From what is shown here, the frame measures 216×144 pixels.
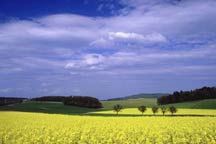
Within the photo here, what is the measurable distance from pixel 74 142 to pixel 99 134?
91.4 inches

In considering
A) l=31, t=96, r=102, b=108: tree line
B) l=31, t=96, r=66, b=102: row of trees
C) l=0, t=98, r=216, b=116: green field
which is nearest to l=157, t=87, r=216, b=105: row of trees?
l=0, t=98, r=216, b=116: green field

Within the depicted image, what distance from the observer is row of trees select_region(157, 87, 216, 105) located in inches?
4405

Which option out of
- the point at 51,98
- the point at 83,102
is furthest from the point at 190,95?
the point at 51,98

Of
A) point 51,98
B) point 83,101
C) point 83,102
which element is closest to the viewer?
point 83,102

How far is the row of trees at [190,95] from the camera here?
111875mm

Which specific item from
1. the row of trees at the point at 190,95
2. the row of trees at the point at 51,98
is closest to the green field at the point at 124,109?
the row of trees at the point at 190,95

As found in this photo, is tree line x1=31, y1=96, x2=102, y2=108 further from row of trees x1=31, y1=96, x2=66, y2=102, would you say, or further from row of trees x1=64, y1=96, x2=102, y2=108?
row of trees x1=31, y1=96, x2=66, y2=102

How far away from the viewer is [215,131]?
2300 cm

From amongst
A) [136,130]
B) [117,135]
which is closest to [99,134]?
[117,135]

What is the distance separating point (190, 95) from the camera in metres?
112

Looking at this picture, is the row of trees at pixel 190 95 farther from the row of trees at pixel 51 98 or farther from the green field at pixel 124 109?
the row of trees at pixel 51 98

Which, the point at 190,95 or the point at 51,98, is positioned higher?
the point at 51,98

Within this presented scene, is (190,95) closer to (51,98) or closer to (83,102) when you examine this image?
(83,102)

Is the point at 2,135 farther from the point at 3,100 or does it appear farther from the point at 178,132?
the point at 3,100
